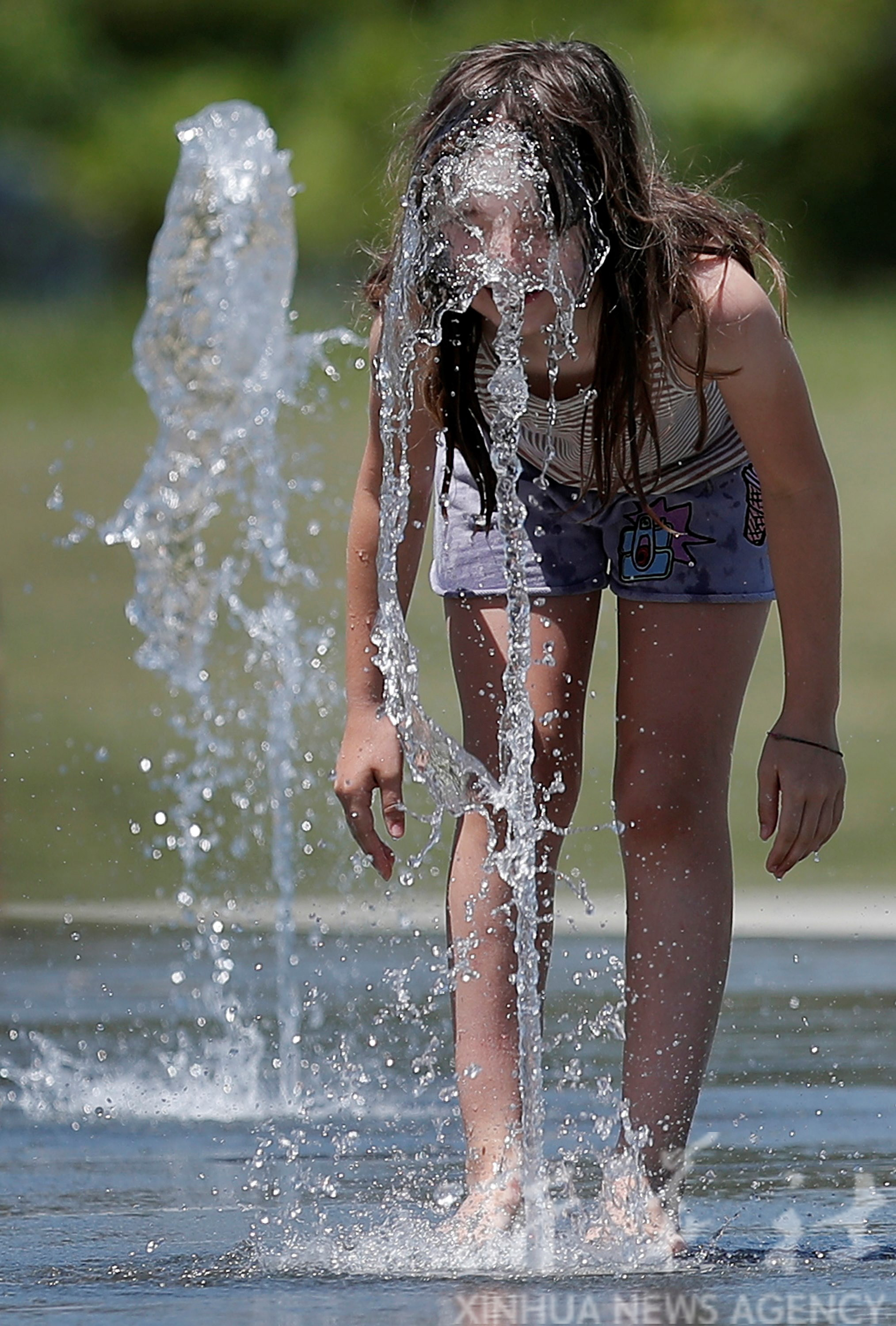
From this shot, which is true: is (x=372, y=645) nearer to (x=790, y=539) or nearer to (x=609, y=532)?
(x=609, y=532)

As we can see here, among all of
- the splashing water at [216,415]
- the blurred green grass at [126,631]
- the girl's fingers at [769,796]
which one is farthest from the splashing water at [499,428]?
the blurred green grass at [126,631]

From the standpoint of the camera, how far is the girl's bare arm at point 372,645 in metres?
2.17

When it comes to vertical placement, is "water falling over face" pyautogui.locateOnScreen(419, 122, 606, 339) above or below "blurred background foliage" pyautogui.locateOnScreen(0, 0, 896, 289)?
below

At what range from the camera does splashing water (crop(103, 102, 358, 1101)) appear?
4.05 metres

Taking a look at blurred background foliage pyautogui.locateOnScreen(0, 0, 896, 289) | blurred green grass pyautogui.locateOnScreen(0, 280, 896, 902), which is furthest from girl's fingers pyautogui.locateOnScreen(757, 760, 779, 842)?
blurred background foliage pyautogui.locateOnScreen(0, 0, 896, 289)

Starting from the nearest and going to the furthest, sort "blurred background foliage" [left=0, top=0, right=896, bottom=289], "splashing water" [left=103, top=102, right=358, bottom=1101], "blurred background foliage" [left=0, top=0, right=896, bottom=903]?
"splashing water" [left=103, top=102, right=358, bottom=1101], "blurred background foliage" [left=0, top=0, right=896, bottom=903], "blurred background foliage" [left=0, top=0, right=896, bottom=289]

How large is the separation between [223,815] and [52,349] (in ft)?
23.6

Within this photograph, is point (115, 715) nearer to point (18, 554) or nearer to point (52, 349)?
point (18, 554)

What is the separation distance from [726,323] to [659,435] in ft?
0.48

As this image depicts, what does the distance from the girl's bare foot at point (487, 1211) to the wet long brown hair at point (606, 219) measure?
0.64 metres

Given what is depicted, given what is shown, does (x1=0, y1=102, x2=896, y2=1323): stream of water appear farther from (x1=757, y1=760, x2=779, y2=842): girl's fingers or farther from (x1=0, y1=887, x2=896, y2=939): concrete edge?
(x1=757, y1=760, x2=779, y2=842): girl's fingers

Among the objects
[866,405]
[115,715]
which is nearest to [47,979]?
[115,715]

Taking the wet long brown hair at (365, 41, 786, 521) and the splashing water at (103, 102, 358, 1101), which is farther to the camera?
the splashing water at (103, 102, 358, 1101)

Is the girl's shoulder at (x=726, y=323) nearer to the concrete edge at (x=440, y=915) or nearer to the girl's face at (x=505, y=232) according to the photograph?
the girl's face at (x=505, y=232)
